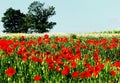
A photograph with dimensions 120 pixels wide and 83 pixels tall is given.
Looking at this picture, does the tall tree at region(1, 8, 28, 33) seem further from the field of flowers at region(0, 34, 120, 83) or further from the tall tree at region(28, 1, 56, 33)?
the field of flowers at region(0, 34, 120, 83)

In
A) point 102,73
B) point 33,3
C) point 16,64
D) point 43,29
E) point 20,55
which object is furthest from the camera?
point 33,3

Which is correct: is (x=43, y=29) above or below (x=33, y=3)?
below

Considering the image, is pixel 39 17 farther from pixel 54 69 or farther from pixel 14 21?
pixel 54 69

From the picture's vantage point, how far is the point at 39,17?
7881 centimetres

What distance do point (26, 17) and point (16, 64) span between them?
6692 cm

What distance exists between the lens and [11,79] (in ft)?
30.2

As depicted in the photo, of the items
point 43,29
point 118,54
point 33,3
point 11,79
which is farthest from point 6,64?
point 33,3

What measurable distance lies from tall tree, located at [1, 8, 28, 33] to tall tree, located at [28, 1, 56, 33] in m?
1.97

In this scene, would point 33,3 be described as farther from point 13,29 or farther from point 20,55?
point 20,55

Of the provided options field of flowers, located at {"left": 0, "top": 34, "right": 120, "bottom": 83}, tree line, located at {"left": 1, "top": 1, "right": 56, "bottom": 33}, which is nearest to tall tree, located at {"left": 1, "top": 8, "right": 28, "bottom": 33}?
tree line, located at {"left": 1, "top": 1, "right": 56, "bottom": 33}

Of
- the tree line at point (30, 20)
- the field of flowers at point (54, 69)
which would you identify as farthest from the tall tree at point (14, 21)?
the field of flowers at point (54, 69)

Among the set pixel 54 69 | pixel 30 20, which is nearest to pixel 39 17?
pixel 30 20

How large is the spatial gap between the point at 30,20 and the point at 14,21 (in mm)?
6440

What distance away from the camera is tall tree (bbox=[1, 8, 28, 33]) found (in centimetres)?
7669
